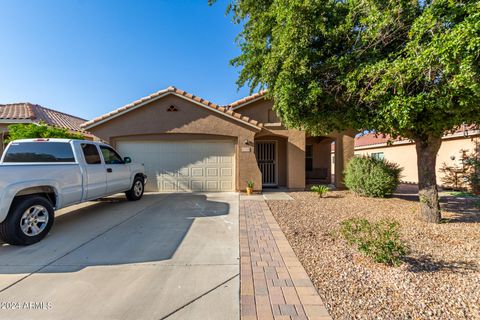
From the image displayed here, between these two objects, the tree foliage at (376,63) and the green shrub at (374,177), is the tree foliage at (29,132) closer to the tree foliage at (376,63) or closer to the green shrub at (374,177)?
the tree foliage at (376,63)

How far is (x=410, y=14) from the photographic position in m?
4.26

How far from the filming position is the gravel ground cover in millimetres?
2297

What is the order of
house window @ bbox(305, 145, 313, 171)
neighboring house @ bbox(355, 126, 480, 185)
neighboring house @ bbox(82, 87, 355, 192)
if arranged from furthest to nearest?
house window @ bbox(305, 145, 313, 171)
neighboring house @ bbox(355, 126, 480, 185)
neighboring house @ bbox(82, 87, 355, 192)

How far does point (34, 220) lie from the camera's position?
419 cm

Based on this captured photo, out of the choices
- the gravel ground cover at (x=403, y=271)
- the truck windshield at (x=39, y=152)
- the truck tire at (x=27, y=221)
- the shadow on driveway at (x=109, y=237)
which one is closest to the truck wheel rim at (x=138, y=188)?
the shadow on driveway at (x=109, y=237)

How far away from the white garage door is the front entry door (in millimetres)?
2240

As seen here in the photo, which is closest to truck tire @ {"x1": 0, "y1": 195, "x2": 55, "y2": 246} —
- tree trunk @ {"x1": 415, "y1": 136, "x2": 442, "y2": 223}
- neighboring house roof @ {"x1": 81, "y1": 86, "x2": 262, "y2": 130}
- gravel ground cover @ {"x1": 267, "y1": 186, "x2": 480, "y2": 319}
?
gravel ground cover @ {"x1": 267, "y1": 186, "x2": 480, "y2": 319}

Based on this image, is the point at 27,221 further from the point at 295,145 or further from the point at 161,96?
the point at 295,145

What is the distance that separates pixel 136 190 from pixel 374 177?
922 centimetres

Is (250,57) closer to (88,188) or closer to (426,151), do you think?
(426,151)

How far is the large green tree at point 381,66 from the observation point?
11.8 feet

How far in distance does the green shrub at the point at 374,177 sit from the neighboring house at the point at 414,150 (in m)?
0.98

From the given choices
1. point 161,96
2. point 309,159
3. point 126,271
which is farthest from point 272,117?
point 126,271

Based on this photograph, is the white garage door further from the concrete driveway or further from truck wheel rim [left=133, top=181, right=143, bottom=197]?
the concrete driveway
